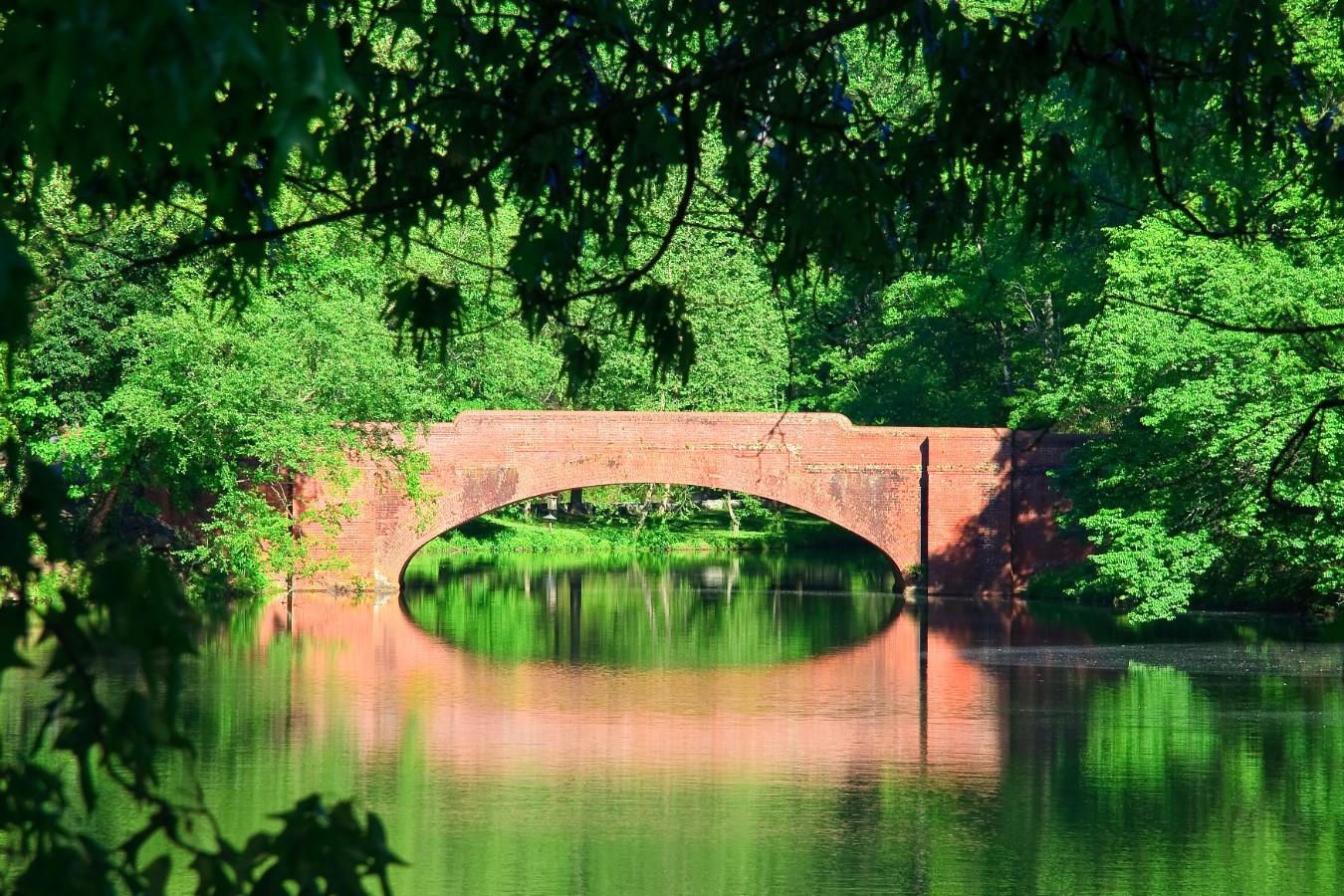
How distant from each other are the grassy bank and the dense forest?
357 centimetres

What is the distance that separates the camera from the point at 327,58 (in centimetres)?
219

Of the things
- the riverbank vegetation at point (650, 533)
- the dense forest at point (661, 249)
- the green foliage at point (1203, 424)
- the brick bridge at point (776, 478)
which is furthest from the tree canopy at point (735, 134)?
the riverbank vegetation at point (650, 533)

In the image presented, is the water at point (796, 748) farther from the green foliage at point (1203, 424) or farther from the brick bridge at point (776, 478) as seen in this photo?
the brick bridge at point (776, 478)

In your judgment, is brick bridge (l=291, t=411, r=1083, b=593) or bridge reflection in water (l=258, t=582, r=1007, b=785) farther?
brick bridge (l=291, t=411, r=1083, b=593)

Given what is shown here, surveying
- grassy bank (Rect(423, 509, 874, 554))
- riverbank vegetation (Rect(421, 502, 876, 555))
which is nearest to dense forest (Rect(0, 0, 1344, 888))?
riverbank vegetation (Rect(421, 502, 876, 555))

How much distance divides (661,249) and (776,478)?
26.7m

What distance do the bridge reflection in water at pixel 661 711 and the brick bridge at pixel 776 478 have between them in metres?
6.92

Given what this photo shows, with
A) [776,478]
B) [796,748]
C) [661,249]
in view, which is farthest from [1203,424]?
[661,249]

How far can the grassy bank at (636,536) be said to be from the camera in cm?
4566

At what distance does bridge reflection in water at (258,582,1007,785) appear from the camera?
49.3 feet

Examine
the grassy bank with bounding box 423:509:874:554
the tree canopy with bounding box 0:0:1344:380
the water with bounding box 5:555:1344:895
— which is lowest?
the water with bounding box 5:555:1344:895

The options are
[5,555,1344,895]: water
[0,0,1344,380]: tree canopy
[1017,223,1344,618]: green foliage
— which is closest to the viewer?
[0,0,1344,380]: tree canopy

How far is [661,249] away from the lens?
509 cm

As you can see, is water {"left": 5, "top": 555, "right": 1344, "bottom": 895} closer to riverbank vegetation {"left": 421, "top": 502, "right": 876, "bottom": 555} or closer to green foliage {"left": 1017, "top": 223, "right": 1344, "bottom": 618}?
green foliage {"left": 1017, "top": 223, "right": 1344, "bottom": 618}
